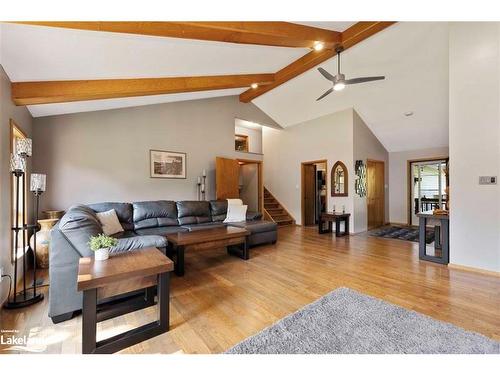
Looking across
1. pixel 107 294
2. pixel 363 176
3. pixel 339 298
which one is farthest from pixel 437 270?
pixel 107 294

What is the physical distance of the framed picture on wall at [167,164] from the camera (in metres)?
4.85

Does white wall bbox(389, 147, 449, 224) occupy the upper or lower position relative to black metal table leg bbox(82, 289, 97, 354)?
upper

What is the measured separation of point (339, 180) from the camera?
6070 millimetres

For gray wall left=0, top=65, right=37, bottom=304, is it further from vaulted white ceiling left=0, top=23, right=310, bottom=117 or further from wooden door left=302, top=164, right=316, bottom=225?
wooden door left=302, top=164, right=316, bottom=225

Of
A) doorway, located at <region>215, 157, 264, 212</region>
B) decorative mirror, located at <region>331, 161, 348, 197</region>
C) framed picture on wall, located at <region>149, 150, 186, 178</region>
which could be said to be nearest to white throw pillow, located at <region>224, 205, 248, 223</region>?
doorway, located at <region>215, 157, 264, 212</region>

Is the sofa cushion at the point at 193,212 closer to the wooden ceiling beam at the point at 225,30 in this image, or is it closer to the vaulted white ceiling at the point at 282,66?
the vaulted white ceiling at the point at 282,66

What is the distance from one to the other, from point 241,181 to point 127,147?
428cm

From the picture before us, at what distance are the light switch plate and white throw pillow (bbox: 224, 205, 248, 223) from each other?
3.80m

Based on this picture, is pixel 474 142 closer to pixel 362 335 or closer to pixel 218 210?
pixel 362 335

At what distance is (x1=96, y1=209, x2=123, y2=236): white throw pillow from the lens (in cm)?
344

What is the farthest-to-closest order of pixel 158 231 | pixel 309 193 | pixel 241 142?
pixel 241 142, pixel 309 193, pixel 158 231

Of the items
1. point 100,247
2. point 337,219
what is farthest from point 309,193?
point 100,247

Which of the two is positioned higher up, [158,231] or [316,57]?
[316,57]
